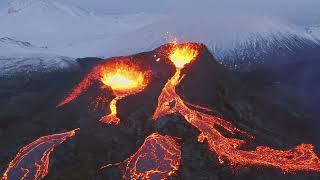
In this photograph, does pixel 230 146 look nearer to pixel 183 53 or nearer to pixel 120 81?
pixel 120 81

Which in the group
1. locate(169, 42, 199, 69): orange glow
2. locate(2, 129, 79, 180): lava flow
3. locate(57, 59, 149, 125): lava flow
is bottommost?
locate(2, 129, 79, 180): lava flow

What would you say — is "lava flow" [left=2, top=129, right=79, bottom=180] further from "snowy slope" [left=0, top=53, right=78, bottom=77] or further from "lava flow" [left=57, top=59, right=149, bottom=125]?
"snowy slope" [left=0, top=53, right=78, bottom=77]

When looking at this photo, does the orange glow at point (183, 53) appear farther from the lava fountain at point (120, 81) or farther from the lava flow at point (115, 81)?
the lava fountain at point (120, 81)

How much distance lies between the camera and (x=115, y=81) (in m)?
64.1

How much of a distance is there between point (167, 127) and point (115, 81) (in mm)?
13779

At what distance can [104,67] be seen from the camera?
68875 mm

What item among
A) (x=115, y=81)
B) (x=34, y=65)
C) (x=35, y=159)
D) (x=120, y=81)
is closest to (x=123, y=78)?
(x=120, y=81)

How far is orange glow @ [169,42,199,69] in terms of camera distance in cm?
6391

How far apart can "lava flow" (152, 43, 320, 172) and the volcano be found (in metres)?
0.09

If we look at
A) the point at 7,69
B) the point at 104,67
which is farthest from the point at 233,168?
the point at 7,69

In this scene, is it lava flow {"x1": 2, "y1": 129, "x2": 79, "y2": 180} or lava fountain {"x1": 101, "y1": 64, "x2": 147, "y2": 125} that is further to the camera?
lava fountain {"x1": 101, "y1": 64, "x2": 147, "y2": 125}

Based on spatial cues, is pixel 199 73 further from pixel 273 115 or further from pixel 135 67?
pixel 273 115

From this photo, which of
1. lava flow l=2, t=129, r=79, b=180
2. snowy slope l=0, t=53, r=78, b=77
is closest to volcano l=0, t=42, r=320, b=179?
lava flow l=2, t=129, r=79, b=180

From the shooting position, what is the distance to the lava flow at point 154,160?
4650 centimetres
